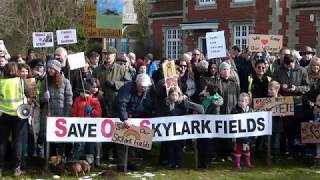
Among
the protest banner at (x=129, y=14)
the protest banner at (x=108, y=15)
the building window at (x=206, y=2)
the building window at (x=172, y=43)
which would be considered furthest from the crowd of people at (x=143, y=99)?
the protest banner at (x=129, y=14)

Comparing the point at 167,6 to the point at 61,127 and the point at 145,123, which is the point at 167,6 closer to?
the point at 145,123

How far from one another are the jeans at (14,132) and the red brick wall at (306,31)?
21929mm

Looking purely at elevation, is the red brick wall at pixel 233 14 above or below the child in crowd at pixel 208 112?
above

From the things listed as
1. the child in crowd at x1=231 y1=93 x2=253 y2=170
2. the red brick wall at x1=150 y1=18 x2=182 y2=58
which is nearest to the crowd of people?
the child in crowd at x1=231 y1=93 x2=253 y2=170

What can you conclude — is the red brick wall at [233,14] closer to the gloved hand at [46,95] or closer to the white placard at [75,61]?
the white placard at [75,61]

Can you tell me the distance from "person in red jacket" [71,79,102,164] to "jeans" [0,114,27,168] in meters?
0.98

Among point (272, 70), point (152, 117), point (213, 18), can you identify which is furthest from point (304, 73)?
point (213, 18)

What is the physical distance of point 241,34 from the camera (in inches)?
1286

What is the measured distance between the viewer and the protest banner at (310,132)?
10.8 metres

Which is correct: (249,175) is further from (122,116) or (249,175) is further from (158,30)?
(158,30)

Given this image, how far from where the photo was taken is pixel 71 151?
10.6 metres

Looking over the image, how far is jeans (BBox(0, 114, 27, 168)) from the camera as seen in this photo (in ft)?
31.7

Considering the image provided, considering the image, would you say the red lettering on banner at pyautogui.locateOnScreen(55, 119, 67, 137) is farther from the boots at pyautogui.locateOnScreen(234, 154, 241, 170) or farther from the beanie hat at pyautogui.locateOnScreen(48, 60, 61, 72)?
the boots at pyautogui.locateOnScreen(234, 154, 241, 170)

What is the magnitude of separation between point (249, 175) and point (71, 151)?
3.31 meters
